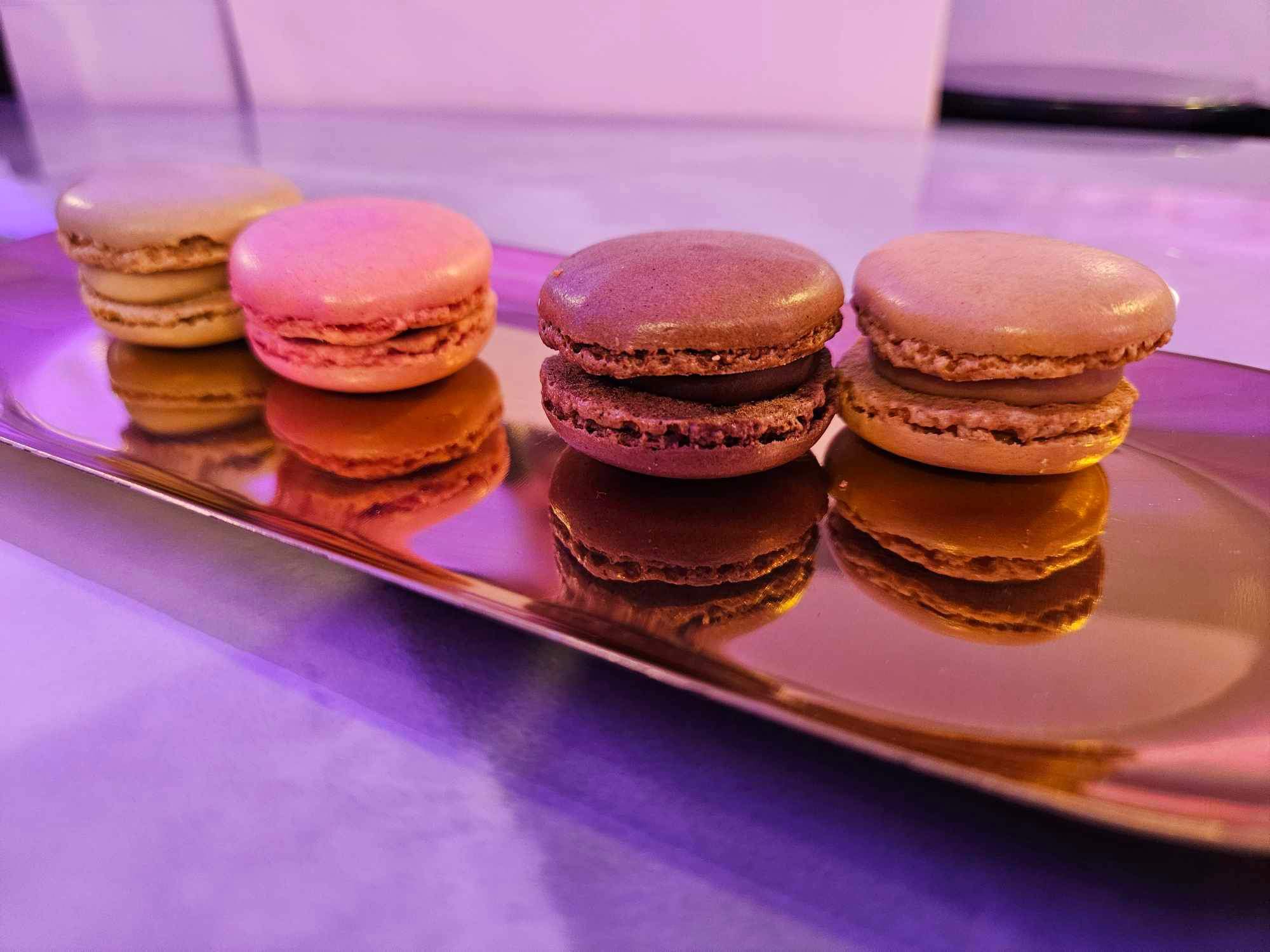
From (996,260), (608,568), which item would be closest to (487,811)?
(608,568)

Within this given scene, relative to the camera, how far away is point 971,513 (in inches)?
44.2

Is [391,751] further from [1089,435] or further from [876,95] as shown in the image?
[876,95]

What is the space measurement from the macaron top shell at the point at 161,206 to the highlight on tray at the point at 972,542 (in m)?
1.02

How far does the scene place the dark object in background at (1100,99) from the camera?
3.07 metres

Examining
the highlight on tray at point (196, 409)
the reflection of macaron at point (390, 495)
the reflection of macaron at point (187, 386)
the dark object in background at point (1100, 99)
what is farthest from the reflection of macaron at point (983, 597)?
the dark object in background at point (1100, 99)

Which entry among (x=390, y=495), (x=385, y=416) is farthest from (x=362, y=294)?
(x=390, y=495)

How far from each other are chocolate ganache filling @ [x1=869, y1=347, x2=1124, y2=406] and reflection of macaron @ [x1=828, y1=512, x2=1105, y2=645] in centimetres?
19

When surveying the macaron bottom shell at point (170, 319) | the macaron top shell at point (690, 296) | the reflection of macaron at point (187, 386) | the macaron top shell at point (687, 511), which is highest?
the macaron top shell at point (690, 296)

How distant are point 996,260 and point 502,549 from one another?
69cm

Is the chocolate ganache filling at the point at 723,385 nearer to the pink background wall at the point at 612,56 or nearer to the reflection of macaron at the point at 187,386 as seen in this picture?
the reflection of macaron at the point at 187,386

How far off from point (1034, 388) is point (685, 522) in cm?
44

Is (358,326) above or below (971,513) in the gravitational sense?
above

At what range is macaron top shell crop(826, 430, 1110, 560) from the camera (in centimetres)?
107

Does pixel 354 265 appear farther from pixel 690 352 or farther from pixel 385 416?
pixel 690 352
